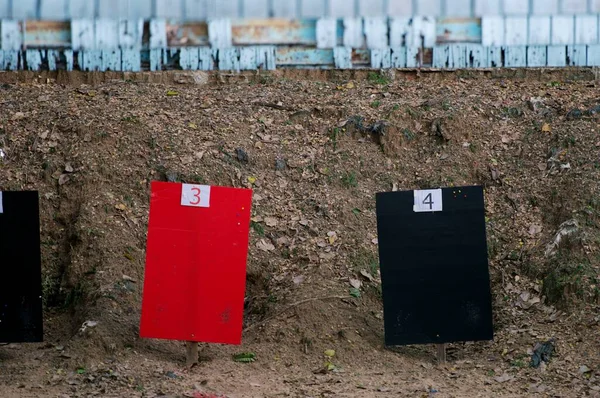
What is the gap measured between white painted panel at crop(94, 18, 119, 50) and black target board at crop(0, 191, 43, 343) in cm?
456

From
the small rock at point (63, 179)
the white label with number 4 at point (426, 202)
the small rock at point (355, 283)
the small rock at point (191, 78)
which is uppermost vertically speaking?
the small rock at point (191, 78)

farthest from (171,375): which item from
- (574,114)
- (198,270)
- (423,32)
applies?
(423,32)

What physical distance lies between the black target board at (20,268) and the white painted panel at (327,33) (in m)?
5.32

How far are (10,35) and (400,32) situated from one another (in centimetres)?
509

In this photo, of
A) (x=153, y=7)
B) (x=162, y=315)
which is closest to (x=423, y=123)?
(x=153, y=7)

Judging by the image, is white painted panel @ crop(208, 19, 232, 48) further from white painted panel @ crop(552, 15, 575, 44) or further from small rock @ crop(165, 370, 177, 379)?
small rock @ crop(165, 370, 177, 379)

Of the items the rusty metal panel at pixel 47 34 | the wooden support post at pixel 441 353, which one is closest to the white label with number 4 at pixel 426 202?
the wooden support post at pixel 441 353

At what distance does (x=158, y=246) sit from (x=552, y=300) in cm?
380

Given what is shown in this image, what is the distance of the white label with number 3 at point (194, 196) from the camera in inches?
296

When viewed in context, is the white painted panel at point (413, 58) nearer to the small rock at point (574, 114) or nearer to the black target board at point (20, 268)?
the small rock at point (574, 114)

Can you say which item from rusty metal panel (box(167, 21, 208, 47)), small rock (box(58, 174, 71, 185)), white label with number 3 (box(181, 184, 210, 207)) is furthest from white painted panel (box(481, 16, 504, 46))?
white label with number 3 (box(181, 184, 210, 207))

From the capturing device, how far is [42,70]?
38.8 feet

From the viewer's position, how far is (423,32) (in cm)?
1206

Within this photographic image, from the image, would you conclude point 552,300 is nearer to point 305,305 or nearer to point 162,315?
point 305,305
